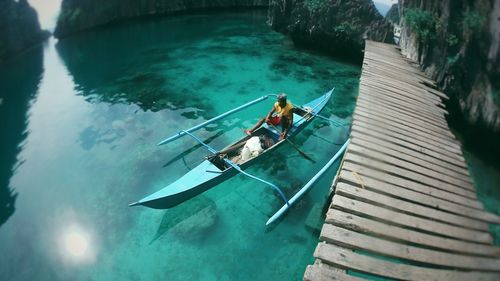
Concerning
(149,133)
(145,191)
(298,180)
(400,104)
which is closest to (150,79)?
(149,133)

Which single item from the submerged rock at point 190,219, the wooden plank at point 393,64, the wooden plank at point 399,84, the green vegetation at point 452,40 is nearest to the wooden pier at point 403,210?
the wooden plank at point 399,84

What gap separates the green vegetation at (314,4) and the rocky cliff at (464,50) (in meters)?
8.60

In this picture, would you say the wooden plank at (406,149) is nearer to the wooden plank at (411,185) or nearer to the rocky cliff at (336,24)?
the wooden plank at (411,185)

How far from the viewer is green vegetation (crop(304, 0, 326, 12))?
76.9 ft

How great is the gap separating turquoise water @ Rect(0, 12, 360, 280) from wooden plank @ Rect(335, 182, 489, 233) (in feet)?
11.1

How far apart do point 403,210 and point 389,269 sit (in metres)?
1.76

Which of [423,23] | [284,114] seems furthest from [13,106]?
[423,23]

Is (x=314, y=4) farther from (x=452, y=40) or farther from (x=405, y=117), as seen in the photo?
(x=405, y=117)

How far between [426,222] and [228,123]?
1130 cm

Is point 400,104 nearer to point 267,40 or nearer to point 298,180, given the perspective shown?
point 298,180

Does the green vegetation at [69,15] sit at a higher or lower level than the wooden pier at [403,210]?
higher

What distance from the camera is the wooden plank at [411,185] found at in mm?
7684

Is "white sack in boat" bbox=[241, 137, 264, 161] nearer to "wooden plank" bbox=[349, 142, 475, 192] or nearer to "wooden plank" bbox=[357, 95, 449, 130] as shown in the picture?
"wooden plank" bbox=[357, 95, 449, 130]

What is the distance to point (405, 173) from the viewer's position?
819cm
